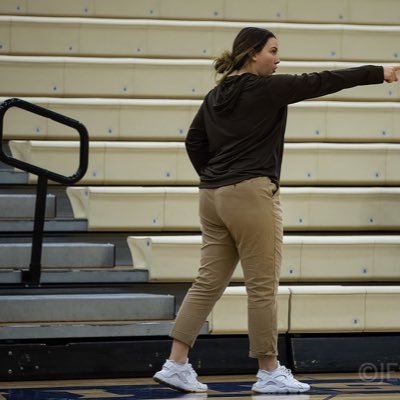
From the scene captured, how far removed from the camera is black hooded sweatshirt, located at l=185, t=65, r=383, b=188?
8.74ft

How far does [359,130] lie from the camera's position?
4324 millimetres

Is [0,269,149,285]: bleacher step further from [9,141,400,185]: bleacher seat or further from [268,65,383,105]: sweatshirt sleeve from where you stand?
[268,65,383,105]: sweatshirt sleeve

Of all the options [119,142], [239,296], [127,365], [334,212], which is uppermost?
[119,142]

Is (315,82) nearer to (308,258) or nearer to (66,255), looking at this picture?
(308,258)

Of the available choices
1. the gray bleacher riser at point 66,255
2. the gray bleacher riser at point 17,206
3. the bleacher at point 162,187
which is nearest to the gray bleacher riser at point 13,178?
the bleacher at point 162,187

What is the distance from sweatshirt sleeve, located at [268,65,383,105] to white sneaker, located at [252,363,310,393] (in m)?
0.72

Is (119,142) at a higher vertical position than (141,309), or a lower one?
higher

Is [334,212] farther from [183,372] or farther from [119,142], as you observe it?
[183,372]

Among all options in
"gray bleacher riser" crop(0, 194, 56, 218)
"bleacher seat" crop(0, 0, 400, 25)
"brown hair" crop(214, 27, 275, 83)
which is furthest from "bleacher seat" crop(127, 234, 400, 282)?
"bleacher seat" crop(0, 0, 400, 25)

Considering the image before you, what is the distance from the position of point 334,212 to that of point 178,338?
1327mm

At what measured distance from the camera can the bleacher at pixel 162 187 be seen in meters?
3.26

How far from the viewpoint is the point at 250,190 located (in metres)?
2.66

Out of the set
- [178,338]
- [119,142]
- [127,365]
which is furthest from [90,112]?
[178,338]

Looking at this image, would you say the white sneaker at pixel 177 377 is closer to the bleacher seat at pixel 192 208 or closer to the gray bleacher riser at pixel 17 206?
the bleacher seat at pixel 192 208
